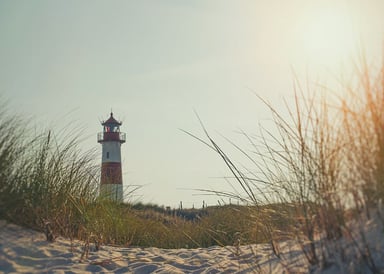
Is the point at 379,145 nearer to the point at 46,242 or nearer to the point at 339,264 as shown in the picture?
the point at 339,264

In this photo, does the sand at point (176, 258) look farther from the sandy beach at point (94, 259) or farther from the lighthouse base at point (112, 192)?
the lighthouse base at point (112, 192)

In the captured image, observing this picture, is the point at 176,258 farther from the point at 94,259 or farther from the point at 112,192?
the point at 112,192

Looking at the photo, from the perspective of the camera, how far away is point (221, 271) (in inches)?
Answer: 165

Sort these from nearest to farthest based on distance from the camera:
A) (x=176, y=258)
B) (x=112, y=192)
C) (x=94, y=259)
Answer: (x=94, y=259) < (x=176, y=258) < (x=112, y=192)

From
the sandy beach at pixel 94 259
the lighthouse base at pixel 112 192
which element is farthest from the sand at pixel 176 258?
the lighthouse base at pixel 112 192

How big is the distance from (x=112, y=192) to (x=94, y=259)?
2.68 metres

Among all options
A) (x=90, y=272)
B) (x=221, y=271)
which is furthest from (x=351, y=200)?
(x=90, y=272)

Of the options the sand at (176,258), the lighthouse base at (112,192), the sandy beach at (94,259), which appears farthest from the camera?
the lighthouse base at (112,192)

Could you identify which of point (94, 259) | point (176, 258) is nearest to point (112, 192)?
point (176, 258)

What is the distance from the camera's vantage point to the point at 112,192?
718cm

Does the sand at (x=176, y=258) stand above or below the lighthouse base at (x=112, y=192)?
below

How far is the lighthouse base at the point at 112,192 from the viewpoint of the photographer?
6659 millimetres

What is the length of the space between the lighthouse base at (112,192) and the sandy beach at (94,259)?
1.58m

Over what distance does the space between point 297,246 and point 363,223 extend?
0.66 metres
